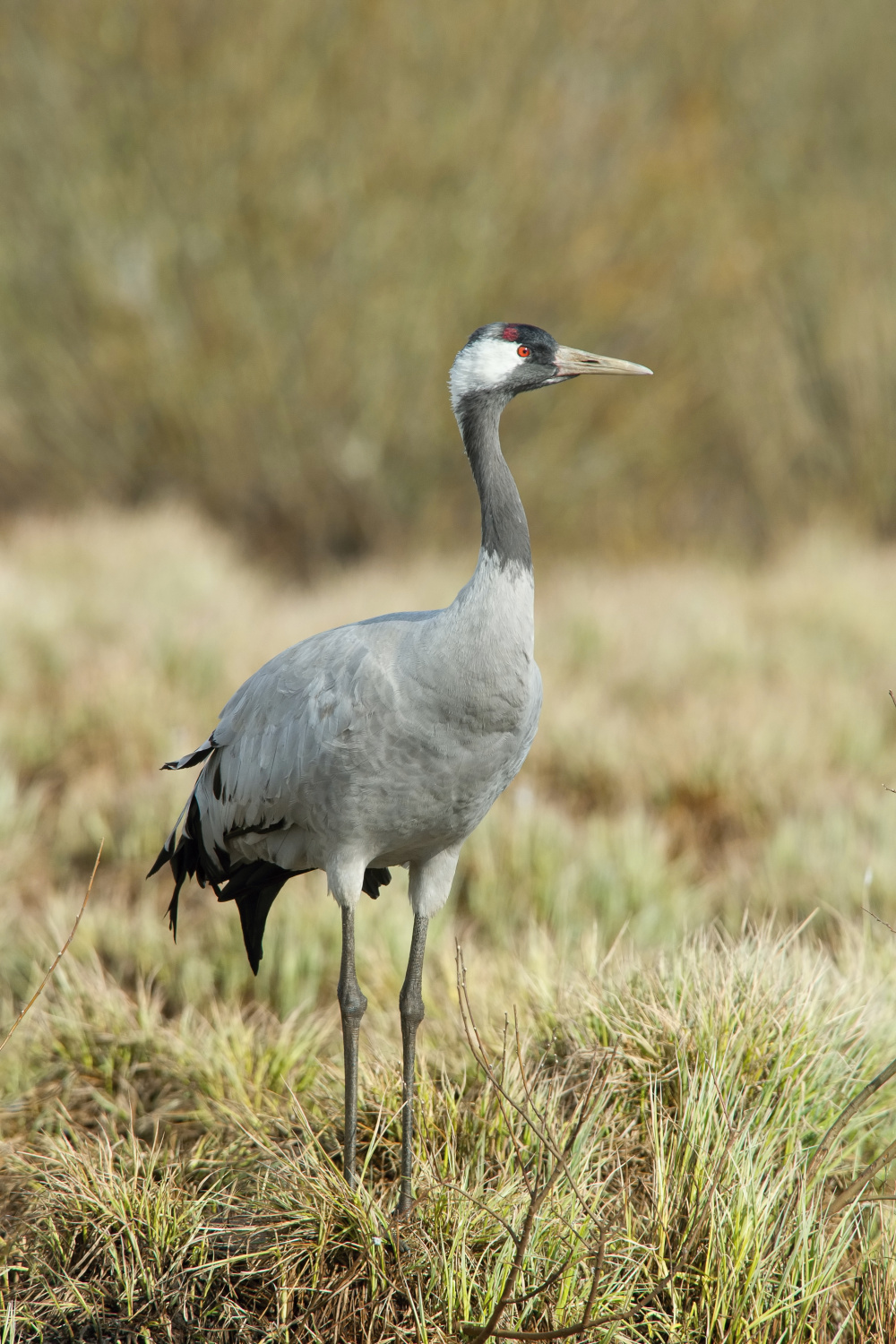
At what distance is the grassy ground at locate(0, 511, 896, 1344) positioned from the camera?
7.54ft

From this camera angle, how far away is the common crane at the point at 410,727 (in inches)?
96.3

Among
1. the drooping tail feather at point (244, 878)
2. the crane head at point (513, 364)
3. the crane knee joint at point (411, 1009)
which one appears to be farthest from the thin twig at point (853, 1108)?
the crane head at point (513, 364)

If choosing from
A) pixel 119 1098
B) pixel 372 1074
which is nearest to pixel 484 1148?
pixel 372 1074

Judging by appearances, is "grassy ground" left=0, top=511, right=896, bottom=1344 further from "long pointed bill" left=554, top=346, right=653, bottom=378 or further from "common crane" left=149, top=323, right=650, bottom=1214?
"long pointed bill" left=554, top=346, right=653, bottom=378

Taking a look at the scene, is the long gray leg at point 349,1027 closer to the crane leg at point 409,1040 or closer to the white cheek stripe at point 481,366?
the crane leg at point 409,1040

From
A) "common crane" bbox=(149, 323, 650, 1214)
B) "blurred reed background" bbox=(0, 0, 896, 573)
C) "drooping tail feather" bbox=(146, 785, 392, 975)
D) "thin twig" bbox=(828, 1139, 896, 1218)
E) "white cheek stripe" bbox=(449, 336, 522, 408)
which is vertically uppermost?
"blurred reed background" bbox=(0, 0, 896, 573)

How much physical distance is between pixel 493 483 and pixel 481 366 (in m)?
0.30

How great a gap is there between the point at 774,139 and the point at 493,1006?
1253 centimetres

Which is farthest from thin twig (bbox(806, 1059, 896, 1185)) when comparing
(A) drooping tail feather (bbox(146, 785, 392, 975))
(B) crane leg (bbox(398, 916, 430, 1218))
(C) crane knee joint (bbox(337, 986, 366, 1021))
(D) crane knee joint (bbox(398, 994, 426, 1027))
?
(A) drooping tail feather (bbox(146, 785, 392, 975))

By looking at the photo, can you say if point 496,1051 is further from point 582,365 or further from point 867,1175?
point 582,365

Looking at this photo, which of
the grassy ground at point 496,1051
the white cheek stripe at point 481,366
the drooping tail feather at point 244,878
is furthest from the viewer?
the drooping tail feather at point 244,878

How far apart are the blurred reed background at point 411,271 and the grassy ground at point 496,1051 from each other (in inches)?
232

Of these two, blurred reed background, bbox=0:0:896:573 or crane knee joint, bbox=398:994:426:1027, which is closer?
crane knee joint, bbox=398:994:426:1027

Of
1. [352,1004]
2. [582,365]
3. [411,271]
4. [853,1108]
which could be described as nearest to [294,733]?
[352,1004]
